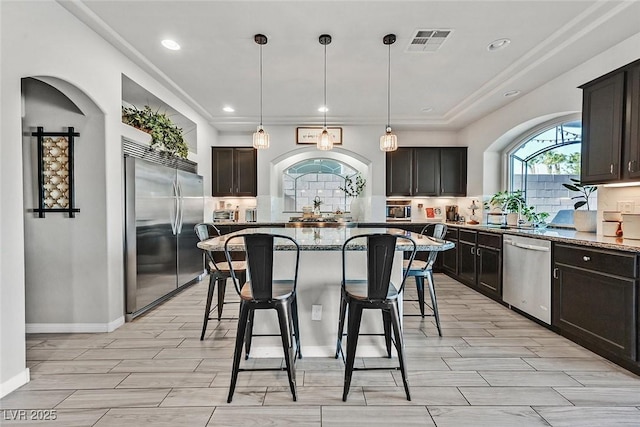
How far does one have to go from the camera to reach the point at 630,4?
8.46 ft

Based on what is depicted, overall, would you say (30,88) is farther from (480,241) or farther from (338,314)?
(480,241)

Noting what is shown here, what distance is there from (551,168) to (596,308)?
2.74m

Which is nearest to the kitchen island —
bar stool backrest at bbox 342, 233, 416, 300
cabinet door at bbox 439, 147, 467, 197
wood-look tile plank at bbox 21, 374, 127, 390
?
bar stool backrest at bbox 342, 233, 416, 300

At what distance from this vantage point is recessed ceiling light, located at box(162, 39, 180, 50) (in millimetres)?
3285

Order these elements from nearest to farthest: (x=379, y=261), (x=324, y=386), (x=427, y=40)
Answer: (x=379, y=261) < (x=324, y=386) < (x=427, y=40)

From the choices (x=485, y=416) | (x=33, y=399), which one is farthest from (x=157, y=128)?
(x=485, y=416)

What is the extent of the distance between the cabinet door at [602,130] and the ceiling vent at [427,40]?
1.47 meters

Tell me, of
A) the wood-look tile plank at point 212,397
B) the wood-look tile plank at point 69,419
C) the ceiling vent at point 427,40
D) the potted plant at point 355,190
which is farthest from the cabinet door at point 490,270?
the wood-look tile plank at point 69,419

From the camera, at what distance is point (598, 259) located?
270cm

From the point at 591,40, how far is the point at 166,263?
492cm

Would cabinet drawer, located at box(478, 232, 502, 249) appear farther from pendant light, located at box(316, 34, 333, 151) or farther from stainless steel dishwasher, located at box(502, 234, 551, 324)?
pendant light, located at box(316, 34, 333, 151)

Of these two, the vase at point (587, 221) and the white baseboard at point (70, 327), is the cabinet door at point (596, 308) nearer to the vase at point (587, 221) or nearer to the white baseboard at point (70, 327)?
the vase at point (587, 221)

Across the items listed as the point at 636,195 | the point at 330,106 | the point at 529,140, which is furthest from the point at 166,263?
the point at 529,140

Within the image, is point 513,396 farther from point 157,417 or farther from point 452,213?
point 452,213
